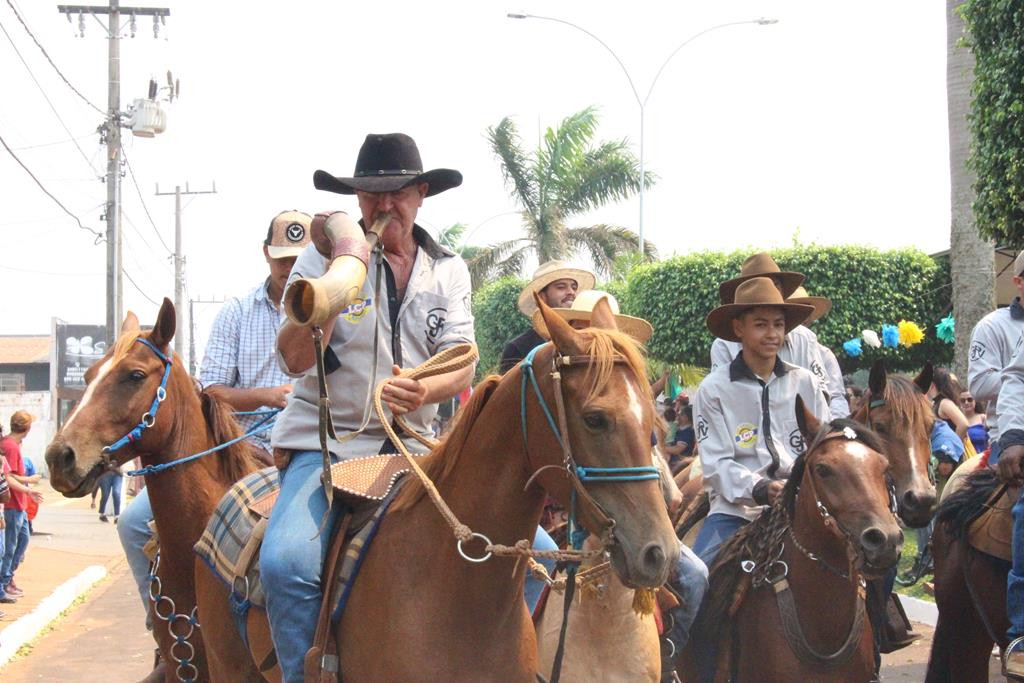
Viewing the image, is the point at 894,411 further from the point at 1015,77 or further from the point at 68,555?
the point at 68,555

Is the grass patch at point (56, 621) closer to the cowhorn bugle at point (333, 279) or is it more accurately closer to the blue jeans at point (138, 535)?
the blue jeans at point (138, 535)

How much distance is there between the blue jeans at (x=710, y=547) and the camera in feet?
21.4

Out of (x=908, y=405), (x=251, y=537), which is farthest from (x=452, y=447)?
(x=908, y=405)

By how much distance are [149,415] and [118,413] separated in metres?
0.14

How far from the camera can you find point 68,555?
1961 cm

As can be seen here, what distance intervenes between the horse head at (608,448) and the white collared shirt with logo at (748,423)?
3.23 m

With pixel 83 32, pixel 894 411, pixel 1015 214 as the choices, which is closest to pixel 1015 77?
pixel 1015 214

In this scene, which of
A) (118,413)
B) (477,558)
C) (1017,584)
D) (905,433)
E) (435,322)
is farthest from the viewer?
(905,433)

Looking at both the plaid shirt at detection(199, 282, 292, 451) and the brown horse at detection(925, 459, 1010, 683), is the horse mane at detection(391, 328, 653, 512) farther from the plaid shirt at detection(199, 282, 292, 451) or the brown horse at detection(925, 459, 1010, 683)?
the brown horse at detection(925, 459, 1010, 683)

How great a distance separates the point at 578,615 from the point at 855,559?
147 centimetres

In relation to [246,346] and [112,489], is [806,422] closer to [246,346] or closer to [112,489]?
[246,346]

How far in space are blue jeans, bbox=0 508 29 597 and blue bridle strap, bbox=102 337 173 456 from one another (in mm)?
→ 9336

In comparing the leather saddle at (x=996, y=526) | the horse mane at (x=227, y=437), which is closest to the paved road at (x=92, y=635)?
the leather saddle at (x=996, y=526)

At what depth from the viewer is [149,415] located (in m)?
5.73
